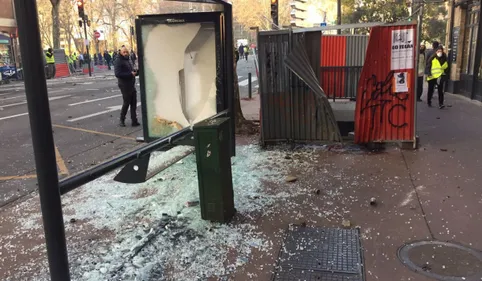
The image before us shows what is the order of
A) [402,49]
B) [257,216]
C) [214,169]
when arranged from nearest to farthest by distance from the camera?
[214,169] → [257,216] → [402,49]

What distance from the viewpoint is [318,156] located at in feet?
22.5

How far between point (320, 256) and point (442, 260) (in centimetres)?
100

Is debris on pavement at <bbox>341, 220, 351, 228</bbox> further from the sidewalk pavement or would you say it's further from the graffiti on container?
the graffiti on container

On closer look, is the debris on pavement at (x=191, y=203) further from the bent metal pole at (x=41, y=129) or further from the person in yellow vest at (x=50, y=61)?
the person in yellow vest at (x=50, y=61)

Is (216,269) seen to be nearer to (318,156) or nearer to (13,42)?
(318,156)

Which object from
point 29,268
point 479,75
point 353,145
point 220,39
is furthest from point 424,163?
point 479,75

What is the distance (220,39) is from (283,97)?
1706 millimetres

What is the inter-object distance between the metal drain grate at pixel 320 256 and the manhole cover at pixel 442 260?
0.43 m

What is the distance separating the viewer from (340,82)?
11.3 metres

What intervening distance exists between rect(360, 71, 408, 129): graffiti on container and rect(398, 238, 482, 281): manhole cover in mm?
3384

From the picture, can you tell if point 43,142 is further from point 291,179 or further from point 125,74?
point 125,74

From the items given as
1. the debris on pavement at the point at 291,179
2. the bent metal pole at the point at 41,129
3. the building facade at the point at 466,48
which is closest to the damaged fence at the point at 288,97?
the debris on pavement at the point at 291,179

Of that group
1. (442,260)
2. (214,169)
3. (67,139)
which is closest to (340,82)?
(67,139)

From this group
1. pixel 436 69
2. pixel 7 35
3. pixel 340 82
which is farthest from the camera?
pixel 7 35
